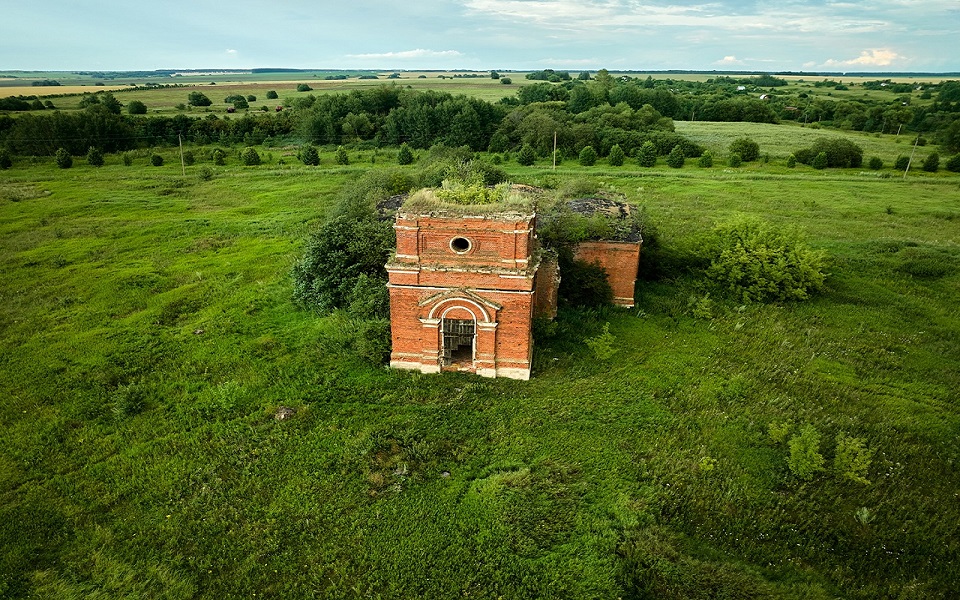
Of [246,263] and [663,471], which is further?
[246,263]

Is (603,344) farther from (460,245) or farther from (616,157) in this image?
(616,157)

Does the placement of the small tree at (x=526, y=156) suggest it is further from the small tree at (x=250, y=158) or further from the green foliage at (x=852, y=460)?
the green foliage at (x=852, y=460)

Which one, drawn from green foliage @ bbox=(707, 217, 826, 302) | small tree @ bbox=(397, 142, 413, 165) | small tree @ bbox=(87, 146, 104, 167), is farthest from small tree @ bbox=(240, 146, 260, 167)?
green foliage @ bbox=(707, 217, 826, 302)

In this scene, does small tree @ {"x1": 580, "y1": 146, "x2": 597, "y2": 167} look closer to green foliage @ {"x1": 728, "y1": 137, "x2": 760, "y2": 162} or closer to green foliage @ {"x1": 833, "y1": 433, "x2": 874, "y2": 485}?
green foliage @ {"x1": 728, "y1": 137, "x2": 760, "y2": 162}

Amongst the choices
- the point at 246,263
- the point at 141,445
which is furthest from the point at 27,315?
the point at 141,445

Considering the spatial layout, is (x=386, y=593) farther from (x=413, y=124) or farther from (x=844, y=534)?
(x=413, y=124)

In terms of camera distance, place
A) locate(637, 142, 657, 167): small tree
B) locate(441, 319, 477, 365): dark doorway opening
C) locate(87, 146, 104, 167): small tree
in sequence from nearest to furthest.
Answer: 1. locate(441, 319, 477, 365): dark doorway opening
2. locate(87, 146, 104, 167): small tree
3. locate(637, 142, 657, 167): small tree
